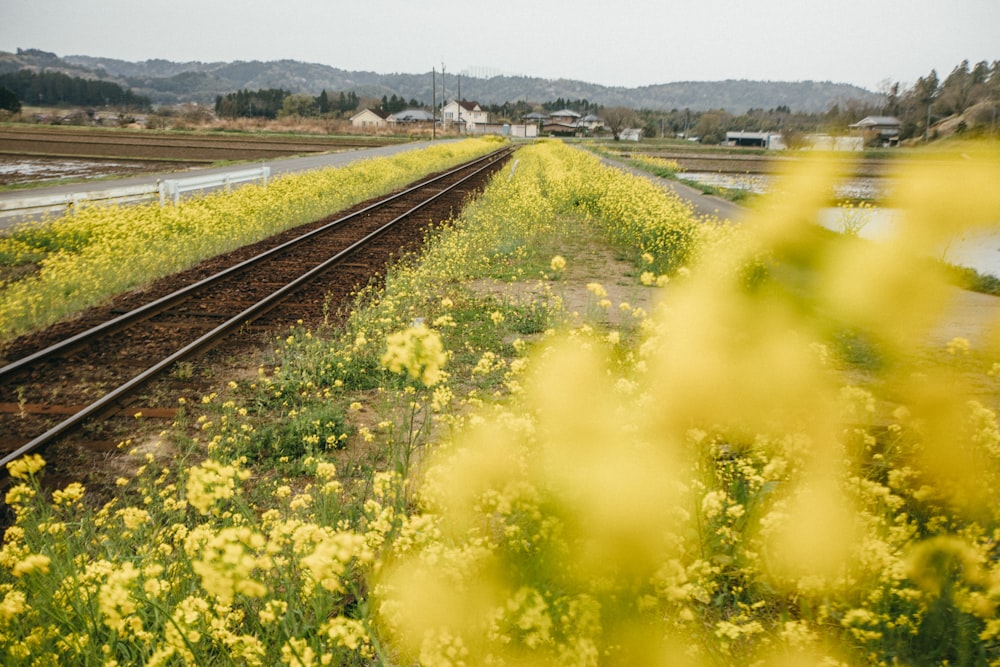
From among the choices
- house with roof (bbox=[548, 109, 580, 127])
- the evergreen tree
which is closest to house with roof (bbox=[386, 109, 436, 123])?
house with roof (bbox=[548, 109, 580, 127])

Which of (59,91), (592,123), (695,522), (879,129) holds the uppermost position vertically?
(59,91)

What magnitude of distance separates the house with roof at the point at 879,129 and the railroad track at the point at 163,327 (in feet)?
18.0

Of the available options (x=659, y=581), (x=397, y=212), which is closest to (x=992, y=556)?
(x=659, y=581)

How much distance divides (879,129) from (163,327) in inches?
307

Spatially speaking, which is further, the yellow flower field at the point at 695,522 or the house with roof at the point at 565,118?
the house with roof at the point at 565,118

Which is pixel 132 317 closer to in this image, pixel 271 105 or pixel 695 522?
pixel 695 522

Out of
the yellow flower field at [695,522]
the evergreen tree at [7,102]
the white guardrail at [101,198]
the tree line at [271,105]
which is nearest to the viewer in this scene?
the yellow flower field at [695,522]

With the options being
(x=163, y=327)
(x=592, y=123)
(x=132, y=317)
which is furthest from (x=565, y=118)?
(x=163, y=327)

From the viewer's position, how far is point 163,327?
738cm

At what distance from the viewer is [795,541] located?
Result: 212 centimetres

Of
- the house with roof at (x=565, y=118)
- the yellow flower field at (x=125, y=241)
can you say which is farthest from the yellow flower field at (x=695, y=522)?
the house with roof at (x=565, y=118)

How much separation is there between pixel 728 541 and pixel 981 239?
1.72m

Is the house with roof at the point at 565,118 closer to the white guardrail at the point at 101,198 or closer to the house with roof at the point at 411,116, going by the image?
the house with roof at the point at 411,116

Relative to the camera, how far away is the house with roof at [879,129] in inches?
68.1
